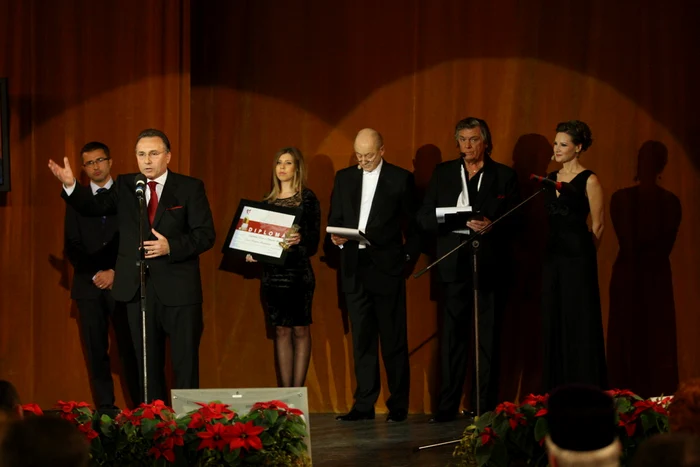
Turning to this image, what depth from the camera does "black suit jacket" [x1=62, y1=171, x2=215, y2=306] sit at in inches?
229

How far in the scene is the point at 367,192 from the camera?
6.88 meters

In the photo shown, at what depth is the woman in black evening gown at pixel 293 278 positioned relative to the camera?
6730 millimetres

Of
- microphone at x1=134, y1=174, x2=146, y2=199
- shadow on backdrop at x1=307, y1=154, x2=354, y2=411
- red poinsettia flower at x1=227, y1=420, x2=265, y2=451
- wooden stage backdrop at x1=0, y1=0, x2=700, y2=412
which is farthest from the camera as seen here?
shadow on backdrop at x1=307, y1=154, x2=354, y2=411

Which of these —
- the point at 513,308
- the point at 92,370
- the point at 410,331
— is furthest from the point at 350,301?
the point at 92,370

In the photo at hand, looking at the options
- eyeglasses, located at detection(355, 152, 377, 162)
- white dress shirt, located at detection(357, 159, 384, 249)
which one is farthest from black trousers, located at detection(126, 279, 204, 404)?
eyeglasses, located at detection(355, 152, 377, 162)

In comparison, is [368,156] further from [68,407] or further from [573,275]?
[68,407]

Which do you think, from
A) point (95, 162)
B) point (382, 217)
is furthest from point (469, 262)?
point (95, 162)

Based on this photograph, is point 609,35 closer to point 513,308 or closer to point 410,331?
point 513,308

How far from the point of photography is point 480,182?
261 inches

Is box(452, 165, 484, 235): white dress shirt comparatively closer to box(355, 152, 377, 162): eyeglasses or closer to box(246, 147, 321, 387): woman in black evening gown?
box(355, 152, 377, 162): eyeglasses

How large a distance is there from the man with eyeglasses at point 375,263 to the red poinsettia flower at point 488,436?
274cm

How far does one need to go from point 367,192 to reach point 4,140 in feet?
7.83

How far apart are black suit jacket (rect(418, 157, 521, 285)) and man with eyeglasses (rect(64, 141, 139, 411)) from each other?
6.54ft

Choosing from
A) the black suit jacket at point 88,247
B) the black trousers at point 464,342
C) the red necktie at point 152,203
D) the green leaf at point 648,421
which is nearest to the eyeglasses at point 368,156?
the black trousers at point 464,342
